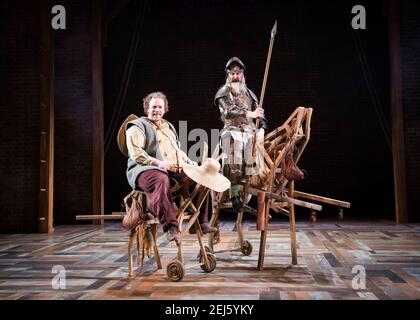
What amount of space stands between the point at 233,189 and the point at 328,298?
4.48 feet

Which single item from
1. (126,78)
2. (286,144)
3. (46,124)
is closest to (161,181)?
(286,144)

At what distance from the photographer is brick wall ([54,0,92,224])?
791 cm

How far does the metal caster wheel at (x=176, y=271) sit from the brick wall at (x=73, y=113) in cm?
511

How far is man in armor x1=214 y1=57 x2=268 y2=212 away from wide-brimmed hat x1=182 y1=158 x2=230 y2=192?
490 millimetres

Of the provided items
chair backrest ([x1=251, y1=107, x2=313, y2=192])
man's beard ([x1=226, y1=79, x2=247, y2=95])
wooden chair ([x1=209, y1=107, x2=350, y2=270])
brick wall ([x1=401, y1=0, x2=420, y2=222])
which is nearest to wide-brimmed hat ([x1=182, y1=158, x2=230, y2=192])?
wooden chair ([x1=209, y1=107, x2=350, y2=270])

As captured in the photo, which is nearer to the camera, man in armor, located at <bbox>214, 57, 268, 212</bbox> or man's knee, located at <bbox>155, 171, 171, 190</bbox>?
man's knee, located at <bbox>155, 171, 171, 190</bbox>

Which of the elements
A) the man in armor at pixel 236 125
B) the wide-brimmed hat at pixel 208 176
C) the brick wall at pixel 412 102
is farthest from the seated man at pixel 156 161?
the brick wall at pixel 412 102

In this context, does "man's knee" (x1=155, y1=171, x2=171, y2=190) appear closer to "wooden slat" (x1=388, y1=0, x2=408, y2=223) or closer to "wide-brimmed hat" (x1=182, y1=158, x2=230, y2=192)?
"wide-brimmed hat" (x1=182, y1=158, x2=230, y2=192)

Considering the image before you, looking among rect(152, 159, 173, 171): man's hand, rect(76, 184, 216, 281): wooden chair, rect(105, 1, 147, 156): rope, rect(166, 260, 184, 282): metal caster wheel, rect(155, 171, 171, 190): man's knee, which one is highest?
rect(105, 1, 147, 156): rope

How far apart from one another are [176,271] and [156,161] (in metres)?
0.78

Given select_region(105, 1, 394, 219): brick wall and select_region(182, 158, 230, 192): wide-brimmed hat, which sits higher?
select_region(105, 1, 394, 219): brick wall

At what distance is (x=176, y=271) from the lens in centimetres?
309
